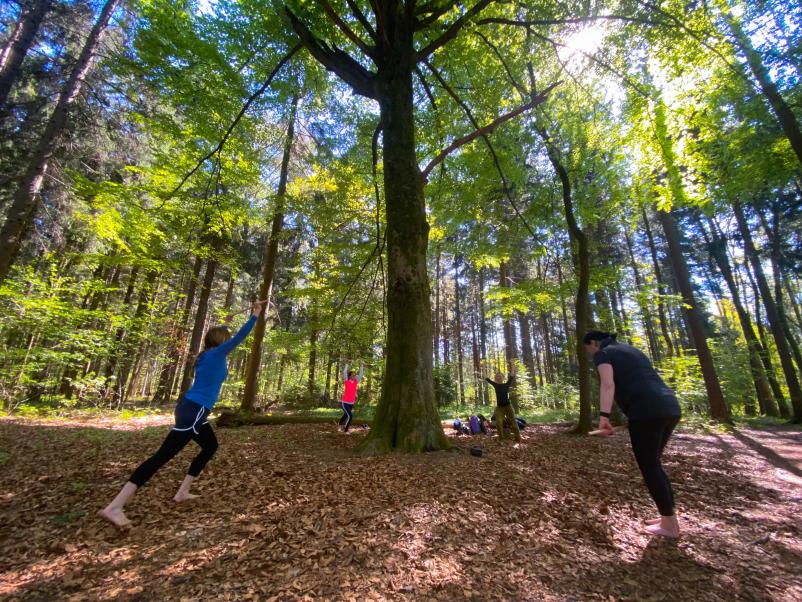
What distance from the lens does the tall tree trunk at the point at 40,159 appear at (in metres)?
7.27

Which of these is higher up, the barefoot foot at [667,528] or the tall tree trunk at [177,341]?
the tall tree trunk at [177,341]

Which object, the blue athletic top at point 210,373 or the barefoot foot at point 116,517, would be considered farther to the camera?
the blue athletic top at point 210,373

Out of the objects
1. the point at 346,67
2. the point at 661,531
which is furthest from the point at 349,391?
the point at 346,67

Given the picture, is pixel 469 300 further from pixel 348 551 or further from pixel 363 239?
pixel 348 551

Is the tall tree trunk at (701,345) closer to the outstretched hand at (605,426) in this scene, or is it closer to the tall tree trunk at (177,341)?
the outstretched hand at (605,426)

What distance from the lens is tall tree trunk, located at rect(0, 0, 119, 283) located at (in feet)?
23.9

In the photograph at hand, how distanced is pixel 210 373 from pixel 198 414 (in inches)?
16.5

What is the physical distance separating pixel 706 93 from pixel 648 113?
113cm

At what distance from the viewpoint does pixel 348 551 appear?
8.50ft

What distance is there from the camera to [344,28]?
17.8 ft

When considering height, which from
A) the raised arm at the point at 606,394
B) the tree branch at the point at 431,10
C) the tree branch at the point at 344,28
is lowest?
the raised arm at the point at 606,394

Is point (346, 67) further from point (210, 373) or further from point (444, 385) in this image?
point (444, 385)

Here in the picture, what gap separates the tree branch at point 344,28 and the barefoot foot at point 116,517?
6.89m

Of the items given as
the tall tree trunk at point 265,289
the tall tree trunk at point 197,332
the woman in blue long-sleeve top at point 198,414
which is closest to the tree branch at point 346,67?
the tall tree trunk at point 265,289
